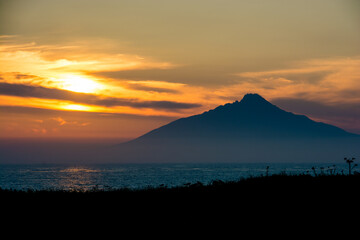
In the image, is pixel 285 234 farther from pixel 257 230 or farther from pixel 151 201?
pixel 151 201

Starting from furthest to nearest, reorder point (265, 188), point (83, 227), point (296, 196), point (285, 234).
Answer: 1. point (265, 188)
2. point (296, 196)
3. point (83, 227)
4. point (285, 234)

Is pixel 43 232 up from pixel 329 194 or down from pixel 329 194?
down

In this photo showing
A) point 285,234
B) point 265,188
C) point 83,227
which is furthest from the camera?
point 265,188

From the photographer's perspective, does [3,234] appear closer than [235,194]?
Yes

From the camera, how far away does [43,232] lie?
14047 millimetres

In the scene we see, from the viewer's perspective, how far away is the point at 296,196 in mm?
16875

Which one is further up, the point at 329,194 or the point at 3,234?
the point at 329,194

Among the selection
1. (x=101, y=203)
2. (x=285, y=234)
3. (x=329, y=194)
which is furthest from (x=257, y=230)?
(x=101, y=203)

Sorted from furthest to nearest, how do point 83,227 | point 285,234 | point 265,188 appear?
point 265,188 < point 83,227 < point 285,234

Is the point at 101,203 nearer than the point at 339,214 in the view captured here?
No

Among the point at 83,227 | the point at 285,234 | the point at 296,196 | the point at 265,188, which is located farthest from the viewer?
the point at 265,188

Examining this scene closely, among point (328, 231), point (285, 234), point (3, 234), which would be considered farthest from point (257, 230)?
point (3, 234)

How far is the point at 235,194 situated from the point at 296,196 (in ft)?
7.72

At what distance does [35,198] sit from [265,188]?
9.58 m
